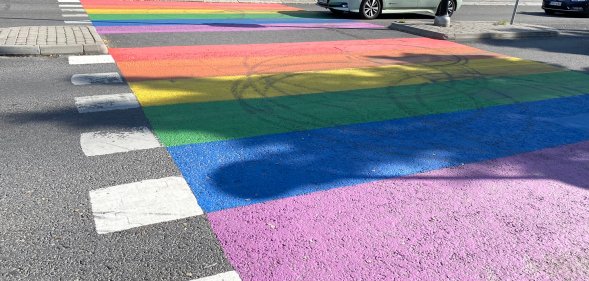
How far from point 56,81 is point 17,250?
452cm

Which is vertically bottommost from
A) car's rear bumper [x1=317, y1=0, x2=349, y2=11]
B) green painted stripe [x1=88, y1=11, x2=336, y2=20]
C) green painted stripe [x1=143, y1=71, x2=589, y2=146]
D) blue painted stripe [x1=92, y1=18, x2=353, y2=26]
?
green painted stripe [x1=143, y1=71, x2=589, y2=146]

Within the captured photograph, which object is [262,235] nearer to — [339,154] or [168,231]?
[168,231]

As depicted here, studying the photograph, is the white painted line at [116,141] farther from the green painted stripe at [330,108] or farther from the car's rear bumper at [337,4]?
the car's rear bumper at [337,4]

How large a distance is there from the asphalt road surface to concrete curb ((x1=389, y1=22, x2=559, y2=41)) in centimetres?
381

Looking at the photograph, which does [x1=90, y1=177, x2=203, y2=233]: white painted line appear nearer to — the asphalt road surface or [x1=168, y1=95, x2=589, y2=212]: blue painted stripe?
the asphalt road surface

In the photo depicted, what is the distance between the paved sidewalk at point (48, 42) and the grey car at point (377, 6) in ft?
25.7

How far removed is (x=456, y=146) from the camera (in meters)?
5.49

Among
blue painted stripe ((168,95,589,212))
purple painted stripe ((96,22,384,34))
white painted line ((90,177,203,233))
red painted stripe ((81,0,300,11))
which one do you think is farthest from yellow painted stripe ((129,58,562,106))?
red painted stripe ((81,0,300,11))

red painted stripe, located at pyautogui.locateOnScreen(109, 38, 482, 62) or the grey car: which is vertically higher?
the grey car

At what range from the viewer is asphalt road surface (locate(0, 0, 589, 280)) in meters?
3.30

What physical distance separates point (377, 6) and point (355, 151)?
450 inches

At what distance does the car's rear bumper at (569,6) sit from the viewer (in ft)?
66.8

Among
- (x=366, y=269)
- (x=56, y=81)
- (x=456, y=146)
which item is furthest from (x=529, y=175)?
(x=56, y=81)

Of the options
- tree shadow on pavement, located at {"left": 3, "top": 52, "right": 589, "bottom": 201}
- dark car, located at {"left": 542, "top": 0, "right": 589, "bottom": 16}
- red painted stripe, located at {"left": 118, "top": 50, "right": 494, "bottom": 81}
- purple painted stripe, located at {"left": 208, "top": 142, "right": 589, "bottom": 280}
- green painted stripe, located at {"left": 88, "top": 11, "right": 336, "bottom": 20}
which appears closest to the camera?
purple painted stripe, located at {"left": 208, "top": 142, "right": 589, "bottom": 280}
